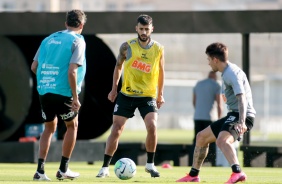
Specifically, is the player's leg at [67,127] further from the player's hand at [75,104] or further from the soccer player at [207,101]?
the soccer player at [207,101]

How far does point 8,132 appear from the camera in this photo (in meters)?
21.0

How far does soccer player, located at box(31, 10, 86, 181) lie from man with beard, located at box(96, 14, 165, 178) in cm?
115

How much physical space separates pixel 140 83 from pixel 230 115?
80.6 inches

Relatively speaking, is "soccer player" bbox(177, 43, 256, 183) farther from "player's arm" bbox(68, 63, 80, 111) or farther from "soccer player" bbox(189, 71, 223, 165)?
"soccer player" bbox(189, 71, 223, 165)

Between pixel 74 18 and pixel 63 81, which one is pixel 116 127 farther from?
pixel 74 18

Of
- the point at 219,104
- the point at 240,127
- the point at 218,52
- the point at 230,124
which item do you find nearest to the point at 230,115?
the point at 230,124

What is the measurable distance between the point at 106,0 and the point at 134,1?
538 centimetres

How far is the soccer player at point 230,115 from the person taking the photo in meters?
11.9

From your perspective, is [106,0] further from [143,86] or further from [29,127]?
[143,86]

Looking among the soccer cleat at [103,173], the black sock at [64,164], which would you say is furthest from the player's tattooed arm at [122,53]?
the black sock at [64,164]

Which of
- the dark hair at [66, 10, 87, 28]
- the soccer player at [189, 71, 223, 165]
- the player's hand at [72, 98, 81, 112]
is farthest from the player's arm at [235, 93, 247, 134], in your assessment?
the soccer player at [189, 71, 223, 165]

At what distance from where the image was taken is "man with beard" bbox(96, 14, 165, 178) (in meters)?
13.7

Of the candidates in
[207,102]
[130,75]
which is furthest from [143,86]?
[207,102]

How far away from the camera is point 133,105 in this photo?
13812 millimetres
